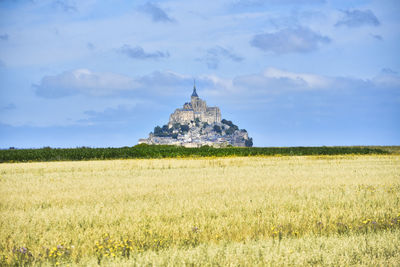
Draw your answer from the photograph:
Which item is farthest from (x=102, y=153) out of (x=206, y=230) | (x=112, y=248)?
(x=112, y=248)

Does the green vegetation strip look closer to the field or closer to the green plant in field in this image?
the field

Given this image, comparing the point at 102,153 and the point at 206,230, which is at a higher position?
the point at 102,153

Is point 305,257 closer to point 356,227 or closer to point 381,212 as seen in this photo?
point 356,227

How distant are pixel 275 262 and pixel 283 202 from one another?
5.49 meters

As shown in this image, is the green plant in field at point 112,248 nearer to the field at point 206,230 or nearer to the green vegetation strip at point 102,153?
the field at point 206,230

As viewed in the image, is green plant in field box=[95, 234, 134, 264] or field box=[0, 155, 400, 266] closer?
field box=[0, 155, 400, 266]

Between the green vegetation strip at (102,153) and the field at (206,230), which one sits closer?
the field at (206,230)

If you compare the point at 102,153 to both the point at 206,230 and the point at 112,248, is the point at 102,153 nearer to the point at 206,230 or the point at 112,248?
the point at 206,230

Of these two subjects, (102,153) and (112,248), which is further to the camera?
(102,153)

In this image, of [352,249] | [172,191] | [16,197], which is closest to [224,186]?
[172,191]

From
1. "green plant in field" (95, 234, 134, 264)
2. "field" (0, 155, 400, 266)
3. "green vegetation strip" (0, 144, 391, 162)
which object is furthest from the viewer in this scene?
"green vegetation strip" (0, 144, 391, 162)

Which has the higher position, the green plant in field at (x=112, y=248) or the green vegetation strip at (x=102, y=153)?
the green vegetation strip at (x=102, y=153)

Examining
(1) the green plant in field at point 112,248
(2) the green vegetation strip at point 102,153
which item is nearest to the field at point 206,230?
(1) the green plant in field at point 112,248

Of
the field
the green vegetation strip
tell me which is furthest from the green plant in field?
the green vegetation strip
